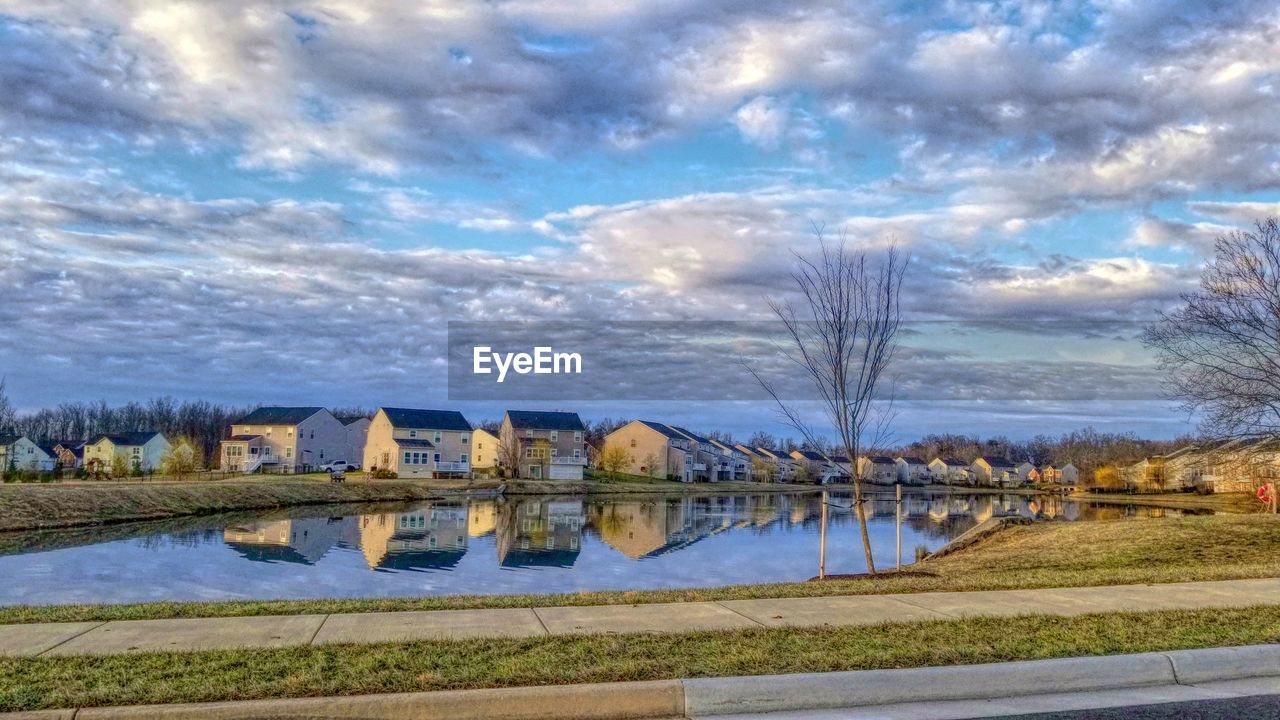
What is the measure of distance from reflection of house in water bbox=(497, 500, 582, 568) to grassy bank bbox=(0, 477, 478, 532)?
38.8 ft

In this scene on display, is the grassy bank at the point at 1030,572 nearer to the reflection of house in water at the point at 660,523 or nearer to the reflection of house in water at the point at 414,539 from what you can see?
the reflection of house in water at the point at 660,523

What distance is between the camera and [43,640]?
8594 millimetres

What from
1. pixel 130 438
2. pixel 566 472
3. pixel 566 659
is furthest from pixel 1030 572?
pixel 130 438

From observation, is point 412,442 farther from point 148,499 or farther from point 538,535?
point 538,535

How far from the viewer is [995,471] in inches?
5984

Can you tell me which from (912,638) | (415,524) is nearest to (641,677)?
(912,638)

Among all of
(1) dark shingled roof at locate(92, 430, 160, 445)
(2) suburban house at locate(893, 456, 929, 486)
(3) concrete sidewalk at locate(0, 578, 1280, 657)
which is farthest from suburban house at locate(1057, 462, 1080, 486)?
(3) concrete sidewalk at locate(0, 578, 1280, 657)

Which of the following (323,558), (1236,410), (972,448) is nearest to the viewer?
(1236,410)

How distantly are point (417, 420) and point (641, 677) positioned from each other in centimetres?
7974

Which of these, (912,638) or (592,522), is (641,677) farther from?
(592,522)

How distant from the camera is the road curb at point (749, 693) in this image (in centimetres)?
643

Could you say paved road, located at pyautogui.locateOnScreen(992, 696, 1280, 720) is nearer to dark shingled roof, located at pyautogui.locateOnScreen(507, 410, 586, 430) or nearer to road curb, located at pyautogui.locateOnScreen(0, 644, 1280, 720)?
road curb, located at pyautogui.locateOnScreen(0, 644, 1280, 720)

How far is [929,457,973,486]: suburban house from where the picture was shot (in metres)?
151

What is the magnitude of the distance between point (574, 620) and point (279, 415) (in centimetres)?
8397
